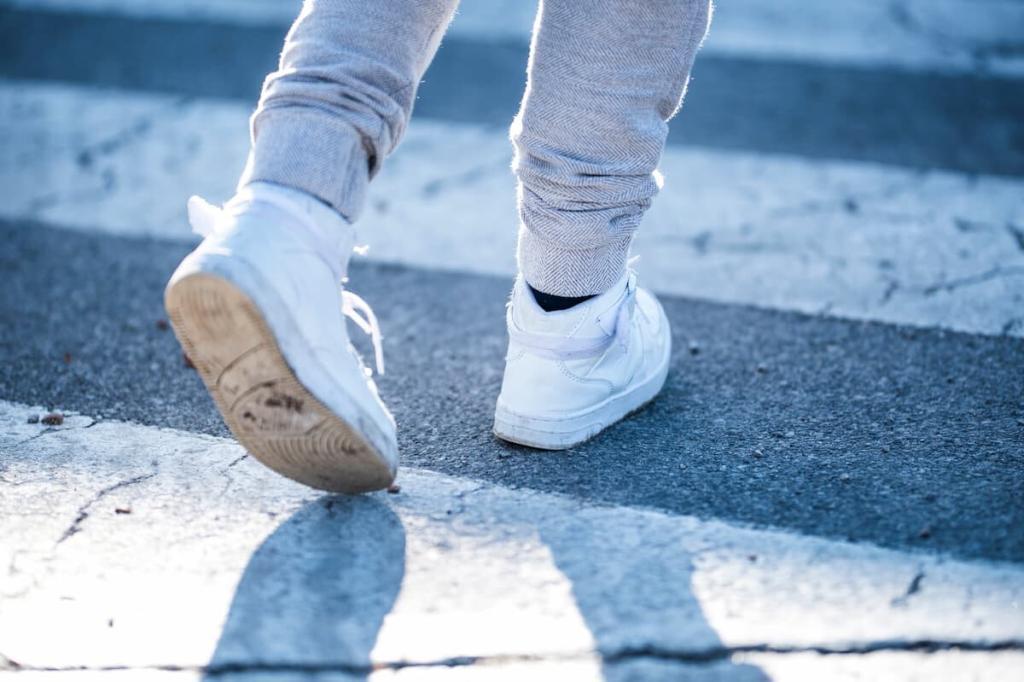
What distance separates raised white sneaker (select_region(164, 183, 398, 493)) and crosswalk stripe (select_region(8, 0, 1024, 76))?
2385 mm

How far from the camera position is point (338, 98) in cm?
109

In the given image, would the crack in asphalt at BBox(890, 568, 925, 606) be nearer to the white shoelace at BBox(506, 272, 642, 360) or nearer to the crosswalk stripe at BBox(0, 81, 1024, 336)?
the white shoelace at BBox(506, 272, 642, 360)

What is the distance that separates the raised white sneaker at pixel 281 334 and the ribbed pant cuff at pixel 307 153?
0.04 feet

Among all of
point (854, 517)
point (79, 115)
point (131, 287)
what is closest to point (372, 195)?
point (131, 287)

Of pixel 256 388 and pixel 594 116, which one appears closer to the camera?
pixel 256 388

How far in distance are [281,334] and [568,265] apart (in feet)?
1.20

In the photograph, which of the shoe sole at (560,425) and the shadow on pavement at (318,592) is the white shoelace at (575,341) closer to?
the shoe sole at (560,425)

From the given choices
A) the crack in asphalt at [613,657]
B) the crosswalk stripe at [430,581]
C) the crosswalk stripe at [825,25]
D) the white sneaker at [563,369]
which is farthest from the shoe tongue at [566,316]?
the crosswalk stripe at [825,25]

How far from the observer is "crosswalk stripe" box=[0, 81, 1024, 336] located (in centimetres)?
189

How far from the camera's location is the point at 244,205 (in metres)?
1.07

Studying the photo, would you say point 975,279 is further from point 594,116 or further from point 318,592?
point 318,592

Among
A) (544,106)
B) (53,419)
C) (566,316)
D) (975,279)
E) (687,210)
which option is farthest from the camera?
(687,210)

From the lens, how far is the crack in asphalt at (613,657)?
0.96 metres

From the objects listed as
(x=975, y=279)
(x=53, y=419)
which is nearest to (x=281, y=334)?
(x=53, y=419)
